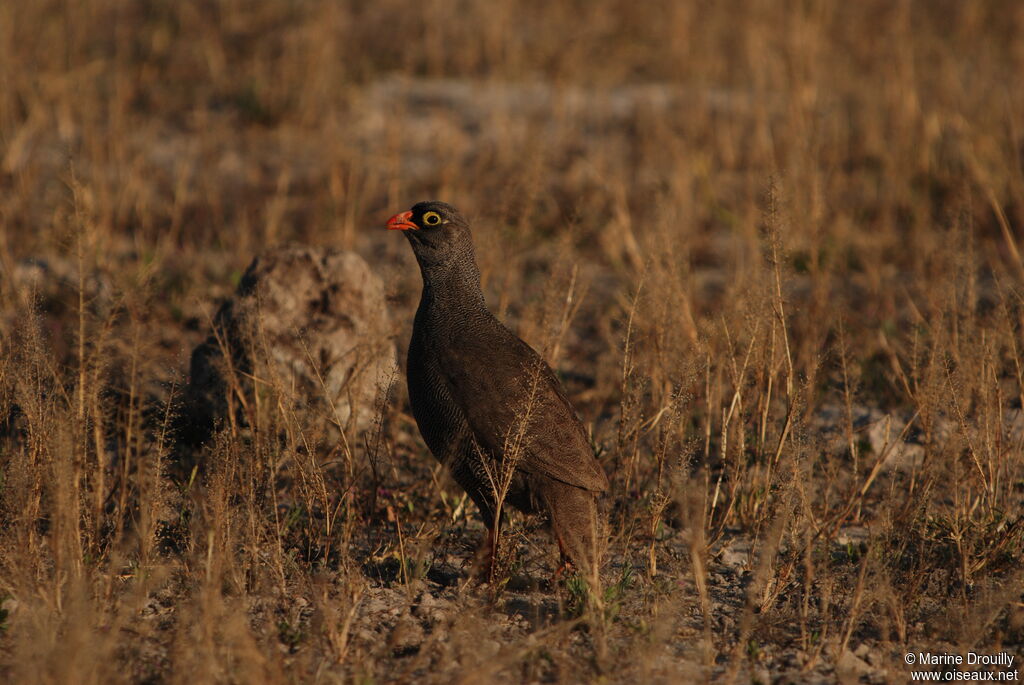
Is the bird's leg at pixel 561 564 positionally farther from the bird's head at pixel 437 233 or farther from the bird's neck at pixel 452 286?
the bird's head at pixel 437 233

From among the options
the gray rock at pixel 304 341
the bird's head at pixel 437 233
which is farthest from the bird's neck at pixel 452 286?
the gray rock at pixel 304 341

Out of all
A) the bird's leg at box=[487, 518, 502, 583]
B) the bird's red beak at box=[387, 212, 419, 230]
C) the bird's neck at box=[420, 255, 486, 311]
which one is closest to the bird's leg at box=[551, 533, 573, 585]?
the bird's leg at box=[487, 518, 502, 583]

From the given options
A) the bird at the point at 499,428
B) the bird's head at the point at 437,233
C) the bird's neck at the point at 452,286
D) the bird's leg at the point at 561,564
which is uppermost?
the bird's head at the point at 437,233

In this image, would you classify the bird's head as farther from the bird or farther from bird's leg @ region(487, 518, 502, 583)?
bird's leg @ region(487, 518, 502, 583)

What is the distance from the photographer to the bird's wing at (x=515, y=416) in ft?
15.1

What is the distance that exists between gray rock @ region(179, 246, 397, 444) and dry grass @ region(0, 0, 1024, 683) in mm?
228

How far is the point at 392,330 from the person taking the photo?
5.73 metres

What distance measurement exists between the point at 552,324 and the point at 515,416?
1009mm

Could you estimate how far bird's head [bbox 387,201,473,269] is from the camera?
16.7ft

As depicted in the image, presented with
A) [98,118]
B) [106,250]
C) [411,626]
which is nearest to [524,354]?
[411,626]

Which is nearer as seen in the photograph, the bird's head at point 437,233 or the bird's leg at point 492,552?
the bird's leg at point 492,552

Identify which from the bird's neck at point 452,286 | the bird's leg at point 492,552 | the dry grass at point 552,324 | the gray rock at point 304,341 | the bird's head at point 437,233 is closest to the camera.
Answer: the dry grass at point 552,324

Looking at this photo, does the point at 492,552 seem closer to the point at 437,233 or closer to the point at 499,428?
the point at 499,428

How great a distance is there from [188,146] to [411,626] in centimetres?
671
